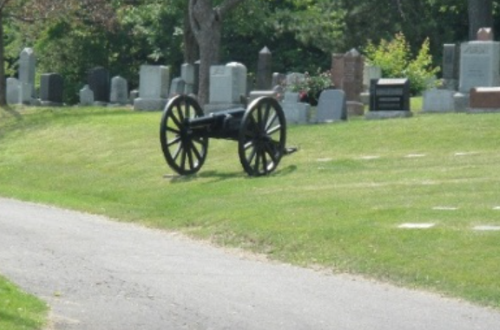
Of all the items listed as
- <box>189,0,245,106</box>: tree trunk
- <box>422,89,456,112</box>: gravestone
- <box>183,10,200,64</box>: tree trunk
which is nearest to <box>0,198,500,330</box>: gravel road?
<box>422,89,456,112</box>: gravestone

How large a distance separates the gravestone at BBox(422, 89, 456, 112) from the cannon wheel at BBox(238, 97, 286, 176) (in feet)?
26.6

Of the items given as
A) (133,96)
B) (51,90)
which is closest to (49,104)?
(51,90)

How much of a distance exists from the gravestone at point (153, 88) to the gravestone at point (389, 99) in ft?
32.1

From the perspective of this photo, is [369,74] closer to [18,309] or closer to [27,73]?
[27,73]

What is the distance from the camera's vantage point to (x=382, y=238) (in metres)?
17.0

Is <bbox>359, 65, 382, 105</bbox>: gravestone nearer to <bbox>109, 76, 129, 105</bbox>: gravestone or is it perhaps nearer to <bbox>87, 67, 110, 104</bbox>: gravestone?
<bbox>109, 76, 129, 105</bbox>: gravestone

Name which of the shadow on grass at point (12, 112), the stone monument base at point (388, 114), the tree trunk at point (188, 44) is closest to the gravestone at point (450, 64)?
the stone monument base at point (388, 114)

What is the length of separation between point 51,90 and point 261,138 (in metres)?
22.6

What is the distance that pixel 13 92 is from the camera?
153 ft

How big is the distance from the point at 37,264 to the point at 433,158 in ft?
35.4

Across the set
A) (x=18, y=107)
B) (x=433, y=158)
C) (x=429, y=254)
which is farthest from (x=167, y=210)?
(x=18, y=107)

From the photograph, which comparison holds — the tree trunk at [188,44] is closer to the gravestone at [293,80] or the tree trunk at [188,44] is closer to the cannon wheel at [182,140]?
the gravestone at [293,80]

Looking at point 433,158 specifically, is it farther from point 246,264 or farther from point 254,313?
point 254,313

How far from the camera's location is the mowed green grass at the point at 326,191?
16125 millimetres
